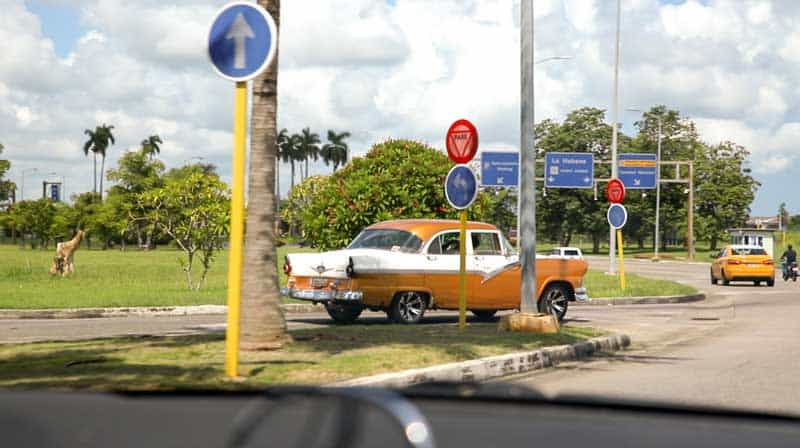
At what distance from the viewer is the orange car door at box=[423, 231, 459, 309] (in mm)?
17266

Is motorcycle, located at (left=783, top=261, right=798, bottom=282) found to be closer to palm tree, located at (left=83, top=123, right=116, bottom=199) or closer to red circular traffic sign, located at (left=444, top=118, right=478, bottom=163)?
red circular traffic sign, located at (left=444, top=118, right=478, bottom=163)

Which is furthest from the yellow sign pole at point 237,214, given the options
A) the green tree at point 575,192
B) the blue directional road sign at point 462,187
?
the green tree at point 575,192

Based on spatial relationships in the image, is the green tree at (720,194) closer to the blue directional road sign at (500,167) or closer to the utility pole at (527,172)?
the blue directional road sign at (500,167)

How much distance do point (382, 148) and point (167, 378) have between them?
19987 millimetres

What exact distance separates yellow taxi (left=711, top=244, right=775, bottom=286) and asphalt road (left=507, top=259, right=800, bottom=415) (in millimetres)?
15251

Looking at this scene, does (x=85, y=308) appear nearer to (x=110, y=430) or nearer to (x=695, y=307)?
(x=695, y=307)

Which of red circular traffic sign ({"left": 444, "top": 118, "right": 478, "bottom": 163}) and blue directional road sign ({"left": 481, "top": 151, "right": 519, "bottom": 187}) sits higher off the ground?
blue directional road sign ({"left": 481, "top": 151, "right": 519, "bottom": 187})

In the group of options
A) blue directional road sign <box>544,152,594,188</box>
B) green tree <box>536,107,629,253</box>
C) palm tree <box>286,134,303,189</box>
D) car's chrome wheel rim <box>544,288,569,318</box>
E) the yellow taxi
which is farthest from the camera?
palm tree <box>286,134,303,189</box>

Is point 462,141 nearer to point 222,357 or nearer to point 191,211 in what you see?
point 222,357

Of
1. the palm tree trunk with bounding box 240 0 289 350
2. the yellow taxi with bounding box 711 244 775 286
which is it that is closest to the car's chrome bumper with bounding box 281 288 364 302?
the palm tree trunk with bounding box 240 0 289 350

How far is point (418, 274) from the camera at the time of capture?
1711cm

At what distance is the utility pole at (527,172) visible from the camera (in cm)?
1455

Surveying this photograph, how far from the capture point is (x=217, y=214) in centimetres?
2630

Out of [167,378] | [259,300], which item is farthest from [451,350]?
[167,378]
